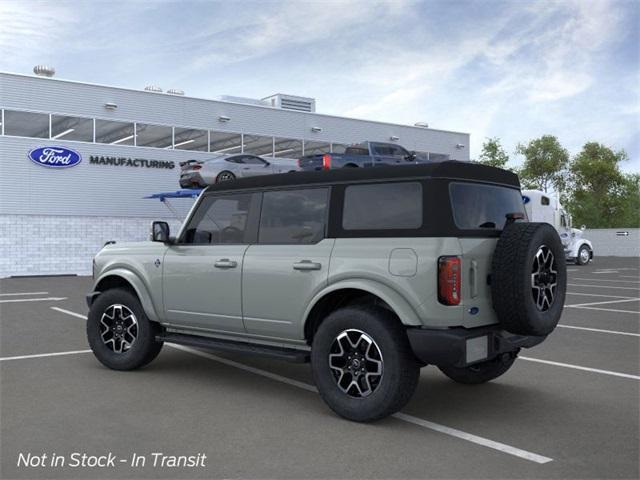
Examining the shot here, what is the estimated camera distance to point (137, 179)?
92.1ft

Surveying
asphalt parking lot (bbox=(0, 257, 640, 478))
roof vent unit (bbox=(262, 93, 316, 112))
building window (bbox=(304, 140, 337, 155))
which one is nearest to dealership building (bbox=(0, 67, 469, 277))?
building window (bbox=(304, 140, 337, 155))

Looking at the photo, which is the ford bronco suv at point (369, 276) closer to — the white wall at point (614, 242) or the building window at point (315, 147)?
the building window at point (315, 147)

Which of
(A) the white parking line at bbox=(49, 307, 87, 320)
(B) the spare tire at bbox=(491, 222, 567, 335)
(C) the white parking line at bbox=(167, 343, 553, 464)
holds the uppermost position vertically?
(B) the spare tire at bbox=(491, 222, 567, 335)

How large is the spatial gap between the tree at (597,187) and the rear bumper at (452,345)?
215ft

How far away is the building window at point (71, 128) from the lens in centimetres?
2608

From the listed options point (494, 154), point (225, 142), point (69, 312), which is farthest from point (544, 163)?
point (69, 312)

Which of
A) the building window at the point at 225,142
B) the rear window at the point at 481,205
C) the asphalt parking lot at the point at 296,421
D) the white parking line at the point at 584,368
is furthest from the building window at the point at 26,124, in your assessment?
the rear window at the point at 481,205

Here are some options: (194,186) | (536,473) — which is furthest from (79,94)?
(536,473)

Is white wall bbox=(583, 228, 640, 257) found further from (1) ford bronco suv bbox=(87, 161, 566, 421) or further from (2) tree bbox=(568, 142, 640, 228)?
(1) ford bronco suv bbox=(87, 161, 566, 421)

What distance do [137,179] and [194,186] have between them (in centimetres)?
717

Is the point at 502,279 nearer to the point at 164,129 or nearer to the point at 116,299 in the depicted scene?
the point at 116,299

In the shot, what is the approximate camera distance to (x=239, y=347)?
5.76 m

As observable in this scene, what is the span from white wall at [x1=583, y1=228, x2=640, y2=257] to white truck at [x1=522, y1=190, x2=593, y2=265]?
15.1 meters

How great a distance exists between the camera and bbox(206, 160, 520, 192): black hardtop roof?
4.97 metres
